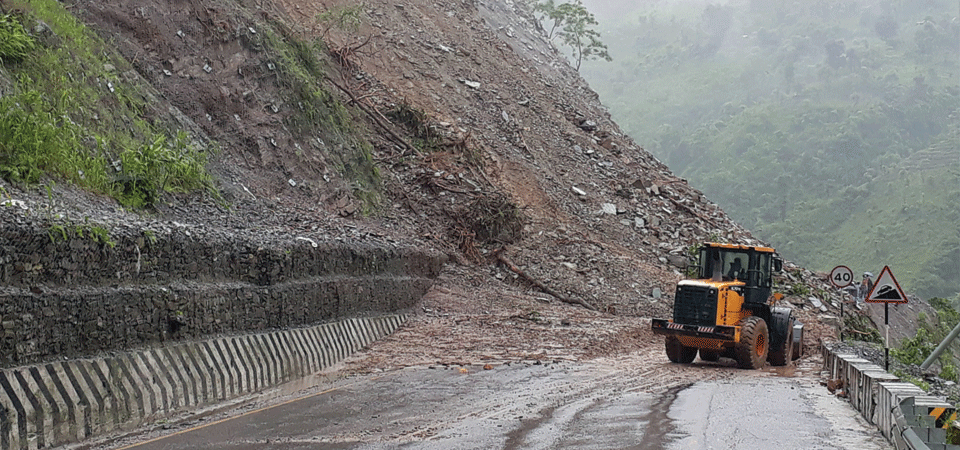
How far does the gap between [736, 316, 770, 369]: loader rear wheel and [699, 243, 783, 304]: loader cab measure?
0.60 metres

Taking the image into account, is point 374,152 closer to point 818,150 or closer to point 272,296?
point 272,296

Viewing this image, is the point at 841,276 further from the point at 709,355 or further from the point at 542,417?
the point at 542,417

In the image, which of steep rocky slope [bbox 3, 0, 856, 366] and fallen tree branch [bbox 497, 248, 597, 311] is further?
fallen tree branch [bbox 497, 248, 597, 311]

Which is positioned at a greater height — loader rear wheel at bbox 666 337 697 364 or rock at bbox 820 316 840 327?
rock at bbox 820 316 840 327

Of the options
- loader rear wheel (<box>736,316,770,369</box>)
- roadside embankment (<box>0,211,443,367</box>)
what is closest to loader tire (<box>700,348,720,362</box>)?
loader rear wheel (<box>736,316,770,369</box>)

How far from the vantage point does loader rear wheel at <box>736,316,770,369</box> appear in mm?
15562

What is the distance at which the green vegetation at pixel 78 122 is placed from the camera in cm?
1376

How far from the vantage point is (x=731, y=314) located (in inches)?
630

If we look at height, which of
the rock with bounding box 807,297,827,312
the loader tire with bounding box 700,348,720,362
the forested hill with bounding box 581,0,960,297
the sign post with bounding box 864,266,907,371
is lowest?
the loader tire with bounding box 700,348,720,362

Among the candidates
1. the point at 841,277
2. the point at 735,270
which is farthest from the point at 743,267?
the point at 841,277

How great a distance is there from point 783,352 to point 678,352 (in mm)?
2180

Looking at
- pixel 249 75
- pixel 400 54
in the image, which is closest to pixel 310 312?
pixel 249 75

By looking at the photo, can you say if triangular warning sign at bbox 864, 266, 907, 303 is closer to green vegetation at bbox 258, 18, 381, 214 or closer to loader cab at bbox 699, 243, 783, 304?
loader cab at bbox 699, 243, 783, 304

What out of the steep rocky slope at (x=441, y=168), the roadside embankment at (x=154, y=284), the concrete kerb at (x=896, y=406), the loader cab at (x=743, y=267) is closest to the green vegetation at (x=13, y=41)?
the steep rocky slope at (x=441, y=168)
